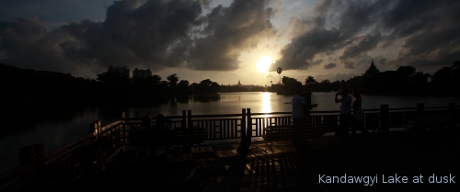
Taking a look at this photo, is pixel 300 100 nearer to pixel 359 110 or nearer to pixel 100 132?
pixel 359 110

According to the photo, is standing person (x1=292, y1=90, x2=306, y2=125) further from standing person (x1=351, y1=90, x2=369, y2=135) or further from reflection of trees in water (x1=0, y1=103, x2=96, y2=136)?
reflection of trees in water (x1=0, y1=103, x2=96, y2=136)

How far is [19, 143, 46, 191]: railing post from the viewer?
2.86m

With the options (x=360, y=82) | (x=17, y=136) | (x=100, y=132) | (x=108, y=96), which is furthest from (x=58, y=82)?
(x=360, y=82)

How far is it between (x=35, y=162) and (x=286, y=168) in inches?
184

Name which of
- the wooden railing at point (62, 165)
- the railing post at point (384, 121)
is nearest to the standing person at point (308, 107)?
the railing post at point (384, 121)

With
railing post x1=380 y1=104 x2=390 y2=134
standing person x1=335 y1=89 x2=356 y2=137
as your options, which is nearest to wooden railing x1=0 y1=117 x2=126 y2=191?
standing person x1=335 y1=89 x2=356 y2=137

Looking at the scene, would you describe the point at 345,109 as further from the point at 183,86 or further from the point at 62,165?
the point at 183,86

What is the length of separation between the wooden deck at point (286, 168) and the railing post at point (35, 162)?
1.66 metres

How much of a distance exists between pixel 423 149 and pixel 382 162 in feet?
7.31

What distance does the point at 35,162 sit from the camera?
3010 millimetres

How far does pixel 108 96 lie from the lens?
403 feet

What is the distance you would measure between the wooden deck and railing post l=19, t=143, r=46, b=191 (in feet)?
5.43

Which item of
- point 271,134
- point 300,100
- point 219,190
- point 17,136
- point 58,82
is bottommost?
point 17,136

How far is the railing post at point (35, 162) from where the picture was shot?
9.40 feet
